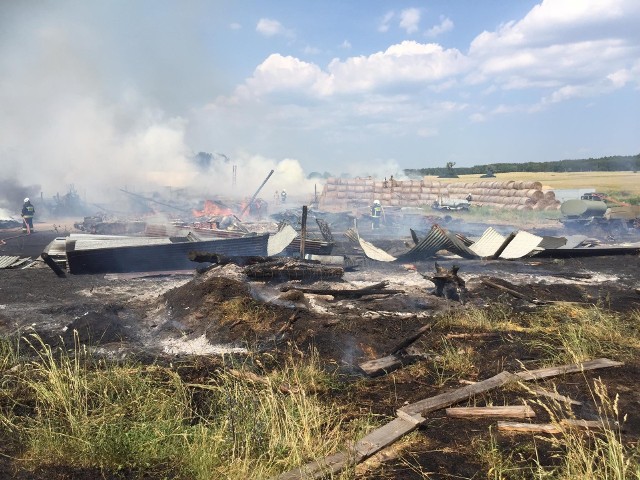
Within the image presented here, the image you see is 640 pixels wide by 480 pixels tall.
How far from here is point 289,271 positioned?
10938 mm

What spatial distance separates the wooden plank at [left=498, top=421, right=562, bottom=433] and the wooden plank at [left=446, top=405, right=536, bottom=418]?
223 millimetres

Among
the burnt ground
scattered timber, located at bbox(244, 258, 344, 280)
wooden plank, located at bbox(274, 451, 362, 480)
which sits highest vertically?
scattered timber, located at bbox(244, 258, 344, 280)

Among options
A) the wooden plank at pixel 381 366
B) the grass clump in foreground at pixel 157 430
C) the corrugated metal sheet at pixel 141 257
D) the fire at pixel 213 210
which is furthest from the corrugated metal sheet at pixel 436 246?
the fire at pixel 213 210

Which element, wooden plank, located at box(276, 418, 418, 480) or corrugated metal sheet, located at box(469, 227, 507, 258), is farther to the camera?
corrugated metal sheet, located at box(469, 227, 507, 258)

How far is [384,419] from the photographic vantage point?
4566 mm

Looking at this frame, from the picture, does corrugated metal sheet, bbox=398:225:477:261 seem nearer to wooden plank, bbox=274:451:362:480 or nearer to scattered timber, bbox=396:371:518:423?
scattered timber, bbox=396:371:518:423

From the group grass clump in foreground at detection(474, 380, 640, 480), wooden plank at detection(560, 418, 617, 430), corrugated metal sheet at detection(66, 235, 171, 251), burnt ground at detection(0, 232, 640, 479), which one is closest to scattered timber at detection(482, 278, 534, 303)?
burnt ground at detection(0, 232, 640, 479)

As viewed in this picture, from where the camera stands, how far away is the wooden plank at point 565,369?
5.29m

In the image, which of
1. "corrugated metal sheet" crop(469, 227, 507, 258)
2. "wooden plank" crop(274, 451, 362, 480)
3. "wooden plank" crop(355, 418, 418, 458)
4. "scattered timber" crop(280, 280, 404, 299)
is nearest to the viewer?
"wooden plank" crop(274, 451, 362, 480)

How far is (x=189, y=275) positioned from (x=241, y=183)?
1146 inches

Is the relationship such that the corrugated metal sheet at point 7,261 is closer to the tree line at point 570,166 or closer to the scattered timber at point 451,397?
the scattered timber at point 451,397

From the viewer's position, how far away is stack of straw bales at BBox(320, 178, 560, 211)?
33.6m

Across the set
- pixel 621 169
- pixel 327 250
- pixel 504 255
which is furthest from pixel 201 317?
pixel 621 169

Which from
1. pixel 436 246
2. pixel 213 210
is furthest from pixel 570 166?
pixel 436 246
